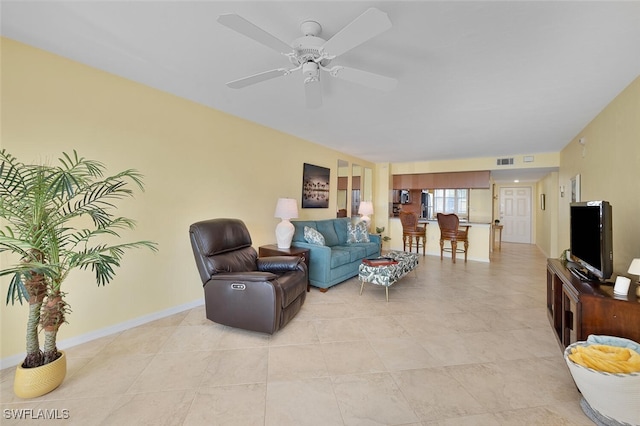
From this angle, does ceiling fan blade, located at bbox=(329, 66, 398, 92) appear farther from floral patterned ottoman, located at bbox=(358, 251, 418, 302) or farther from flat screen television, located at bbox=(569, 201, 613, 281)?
floral patterned ottoman, located at bbox=(358, 251, 418, 302)

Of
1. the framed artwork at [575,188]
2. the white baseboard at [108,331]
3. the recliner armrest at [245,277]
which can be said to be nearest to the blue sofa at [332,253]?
the recliner armrest at [245,277]

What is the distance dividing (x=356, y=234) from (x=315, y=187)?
47.6 inches

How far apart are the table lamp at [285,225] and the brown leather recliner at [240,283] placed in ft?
2.38

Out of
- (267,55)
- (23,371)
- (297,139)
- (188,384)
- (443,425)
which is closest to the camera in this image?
(443,425)

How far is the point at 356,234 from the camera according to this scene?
16.0 ft

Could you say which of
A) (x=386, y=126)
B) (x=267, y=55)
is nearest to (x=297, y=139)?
(x=386, y=126)

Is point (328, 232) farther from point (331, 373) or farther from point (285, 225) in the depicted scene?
point (331, 373)

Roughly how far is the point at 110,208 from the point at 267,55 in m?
1.99

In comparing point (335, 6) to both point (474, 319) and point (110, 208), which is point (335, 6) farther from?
point (474, 319)

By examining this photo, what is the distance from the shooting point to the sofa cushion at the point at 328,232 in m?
4.37

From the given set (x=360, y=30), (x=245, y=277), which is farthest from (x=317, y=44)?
(x=245, y=277)

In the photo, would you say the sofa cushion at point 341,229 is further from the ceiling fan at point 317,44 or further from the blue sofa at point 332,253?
the ceiling fan at point 317,44

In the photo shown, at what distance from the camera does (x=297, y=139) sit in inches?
177

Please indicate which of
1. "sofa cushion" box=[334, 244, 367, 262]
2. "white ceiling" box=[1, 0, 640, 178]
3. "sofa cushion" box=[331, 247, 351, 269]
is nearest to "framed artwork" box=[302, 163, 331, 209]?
"sofa cushion" box=[334, 244, 367, 262]
